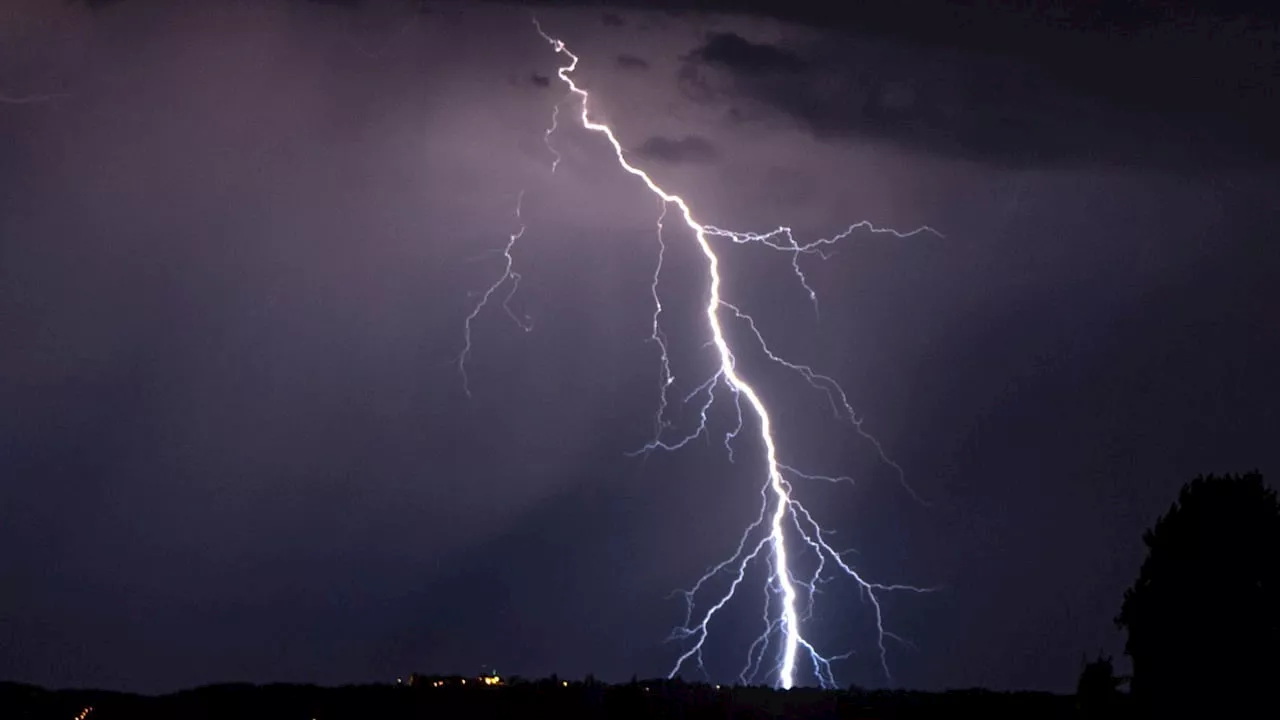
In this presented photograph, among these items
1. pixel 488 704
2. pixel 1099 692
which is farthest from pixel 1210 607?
pixel 488 704

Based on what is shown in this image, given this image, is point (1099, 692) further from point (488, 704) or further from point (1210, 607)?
point (488, 704)

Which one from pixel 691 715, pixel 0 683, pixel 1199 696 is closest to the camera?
pixel 1199 696

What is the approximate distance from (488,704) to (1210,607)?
1076 centimetres

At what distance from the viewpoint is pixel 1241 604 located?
1641 cm

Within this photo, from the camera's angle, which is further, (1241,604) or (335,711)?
(335,711)

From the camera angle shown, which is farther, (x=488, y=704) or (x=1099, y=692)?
(x=488, y=704)

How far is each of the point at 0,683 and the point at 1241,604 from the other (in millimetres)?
17515

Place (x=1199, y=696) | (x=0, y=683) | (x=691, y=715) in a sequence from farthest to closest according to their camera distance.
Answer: (x=0, y=683)
(x=691, y=715)
(x=1199, y=696)

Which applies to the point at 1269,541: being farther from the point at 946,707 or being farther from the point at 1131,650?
the point at 946,707

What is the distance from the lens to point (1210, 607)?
1645 centimetres

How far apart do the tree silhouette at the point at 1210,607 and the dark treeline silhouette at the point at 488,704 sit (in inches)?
236

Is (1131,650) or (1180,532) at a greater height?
(1180,532)

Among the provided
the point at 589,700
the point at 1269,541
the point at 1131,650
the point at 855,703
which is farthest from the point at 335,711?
the point at 1269,541

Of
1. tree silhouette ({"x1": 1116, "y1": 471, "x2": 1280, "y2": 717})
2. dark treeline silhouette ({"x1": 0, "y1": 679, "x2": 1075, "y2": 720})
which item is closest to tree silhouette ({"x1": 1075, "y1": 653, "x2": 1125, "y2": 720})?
tree silhouette ({"x1": 1116, "y1": 471, "x2": 1280, "y2": 717})
